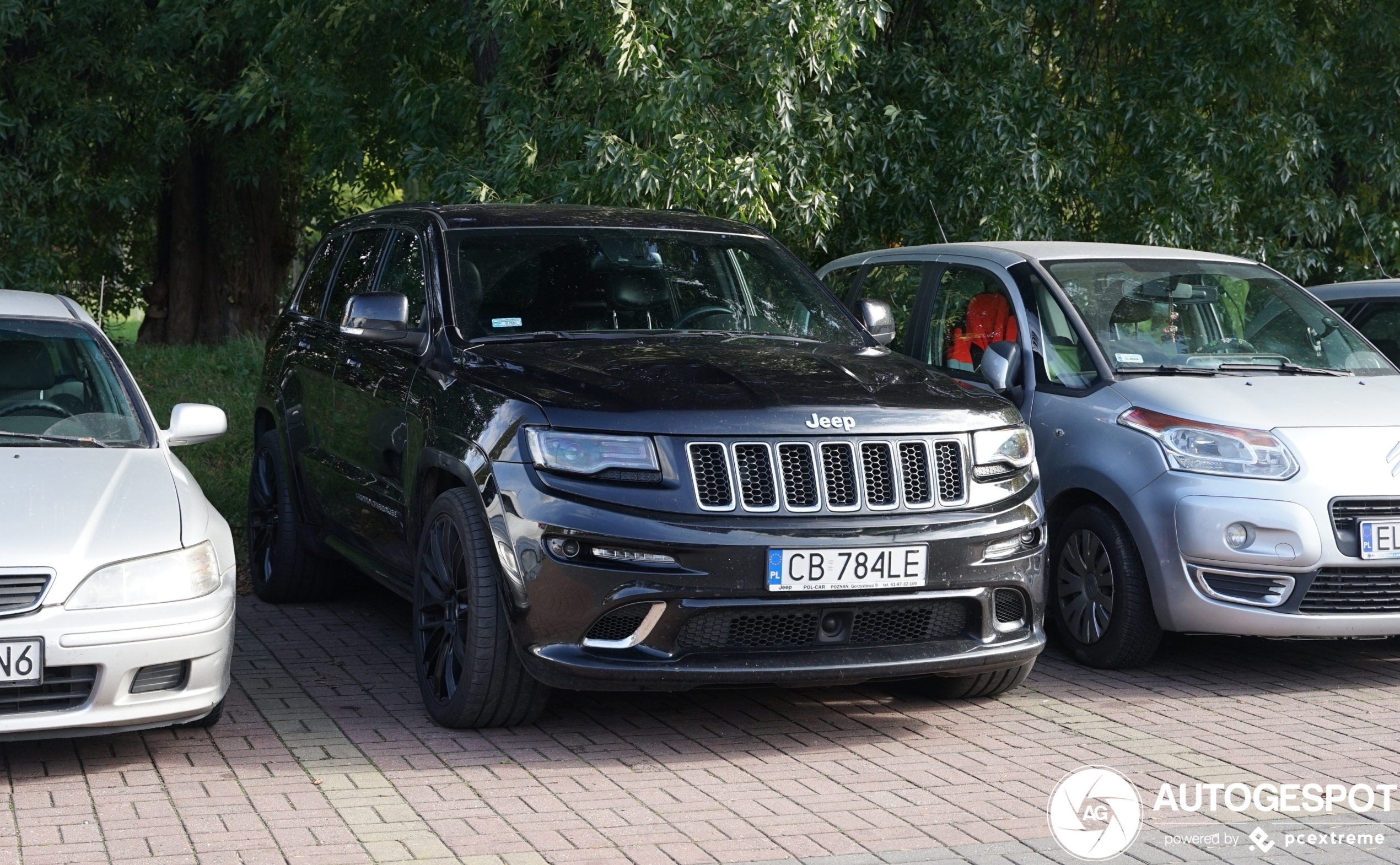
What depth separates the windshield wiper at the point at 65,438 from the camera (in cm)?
603

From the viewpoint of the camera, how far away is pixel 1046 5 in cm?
1335

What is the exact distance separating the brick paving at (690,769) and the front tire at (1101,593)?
0.12 m

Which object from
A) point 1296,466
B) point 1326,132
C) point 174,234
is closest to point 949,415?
point 1296,466

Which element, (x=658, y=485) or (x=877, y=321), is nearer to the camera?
(x=658, y=485)

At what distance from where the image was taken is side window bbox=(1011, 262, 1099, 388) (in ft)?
24.1

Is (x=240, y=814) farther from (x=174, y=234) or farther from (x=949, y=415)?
(x=174, y=234)

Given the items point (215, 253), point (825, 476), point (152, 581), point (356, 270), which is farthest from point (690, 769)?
→ point (215, 253)

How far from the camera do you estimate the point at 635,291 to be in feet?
22.0

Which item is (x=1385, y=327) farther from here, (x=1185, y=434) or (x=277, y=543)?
(x=277, y=543)

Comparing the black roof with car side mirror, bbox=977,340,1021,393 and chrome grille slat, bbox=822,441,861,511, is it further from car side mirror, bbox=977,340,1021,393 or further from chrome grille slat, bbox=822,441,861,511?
chrome grille slat, bbox=822,441,861,511

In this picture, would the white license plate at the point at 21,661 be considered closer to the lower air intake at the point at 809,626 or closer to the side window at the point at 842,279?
the lower air intake at the point at 809,626

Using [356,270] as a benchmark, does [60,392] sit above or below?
below

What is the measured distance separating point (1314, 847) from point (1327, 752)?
116cm
